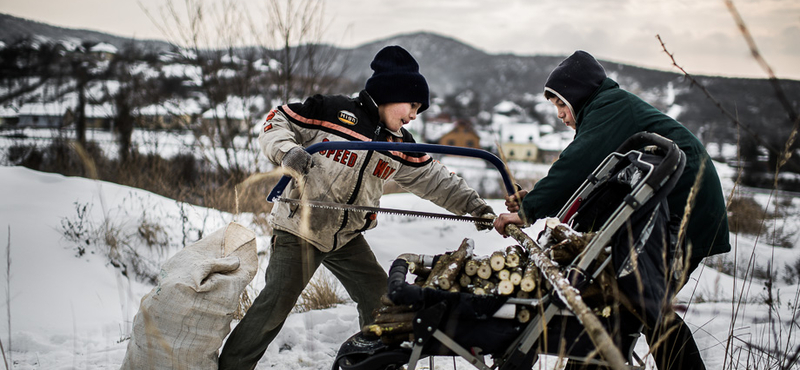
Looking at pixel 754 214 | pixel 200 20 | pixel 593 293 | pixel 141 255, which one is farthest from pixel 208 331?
pixel 754 214

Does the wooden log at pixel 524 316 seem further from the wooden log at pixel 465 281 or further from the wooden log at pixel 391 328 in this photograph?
Answer: the wooden log at pixel 391 328

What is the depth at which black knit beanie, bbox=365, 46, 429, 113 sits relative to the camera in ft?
9.18

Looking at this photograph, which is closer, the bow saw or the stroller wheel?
the stroller wheel

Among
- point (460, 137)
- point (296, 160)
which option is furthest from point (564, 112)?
point (460, 137)

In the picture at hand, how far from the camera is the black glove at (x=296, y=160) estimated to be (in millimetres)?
2359

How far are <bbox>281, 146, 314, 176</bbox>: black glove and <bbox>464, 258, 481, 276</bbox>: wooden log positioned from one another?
97 centimetres

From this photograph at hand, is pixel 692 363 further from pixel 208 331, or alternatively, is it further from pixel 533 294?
pixel 208 331

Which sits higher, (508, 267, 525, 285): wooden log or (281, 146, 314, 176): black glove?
(281, 146, 314, 176): black glove

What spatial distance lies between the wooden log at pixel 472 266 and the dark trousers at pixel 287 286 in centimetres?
94

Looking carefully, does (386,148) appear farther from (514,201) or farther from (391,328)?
(391,328)

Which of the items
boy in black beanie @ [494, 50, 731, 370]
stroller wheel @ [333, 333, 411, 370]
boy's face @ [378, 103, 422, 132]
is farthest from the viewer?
boy's face @ [378, 103, 422, 132]

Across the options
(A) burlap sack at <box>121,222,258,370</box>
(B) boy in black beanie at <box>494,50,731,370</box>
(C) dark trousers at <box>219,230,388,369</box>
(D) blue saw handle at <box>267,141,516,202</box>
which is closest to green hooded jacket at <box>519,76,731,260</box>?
(B) boy in black beanie at <box>494,50,731,370</box>

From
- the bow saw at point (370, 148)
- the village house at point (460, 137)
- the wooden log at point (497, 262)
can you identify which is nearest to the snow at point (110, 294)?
the wooden log at point (497, 262)

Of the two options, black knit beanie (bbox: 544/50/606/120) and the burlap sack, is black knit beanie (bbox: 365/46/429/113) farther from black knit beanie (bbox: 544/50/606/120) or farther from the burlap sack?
the burlap sack
